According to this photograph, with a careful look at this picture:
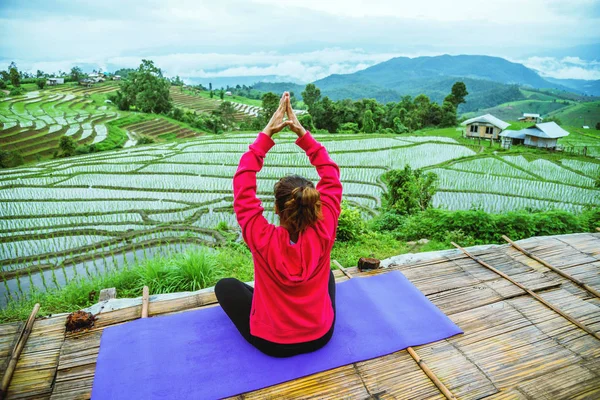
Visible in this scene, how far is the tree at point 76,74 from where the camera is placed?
50325 mm

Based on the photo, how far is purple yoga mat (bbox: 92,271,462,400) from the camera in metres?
2.18

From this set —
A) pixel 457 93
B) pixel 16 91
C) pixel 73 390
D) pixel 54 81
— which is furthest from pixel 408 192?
pixel 54 81

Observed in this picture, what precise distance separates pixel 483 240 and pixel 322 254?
3.60 metres

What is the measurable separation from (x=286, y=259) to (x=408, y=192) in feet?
16.9

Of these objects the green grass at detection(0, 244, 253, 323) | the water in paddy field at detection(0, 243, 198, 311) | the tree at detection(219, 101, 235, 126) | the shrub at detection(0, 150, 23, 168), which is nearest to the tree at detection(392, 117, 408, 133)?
the tree at detection(219, 101, 235, 126)

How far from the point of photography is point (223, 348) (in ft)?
8.08

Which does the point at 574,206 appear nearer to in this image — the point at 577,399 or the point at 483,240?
the point at 483,240

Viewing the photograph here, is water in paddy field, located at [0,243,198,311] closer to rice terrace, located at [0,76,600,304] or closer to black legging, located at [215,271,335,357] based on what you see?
rice terrace, located at [0,76,600,304]

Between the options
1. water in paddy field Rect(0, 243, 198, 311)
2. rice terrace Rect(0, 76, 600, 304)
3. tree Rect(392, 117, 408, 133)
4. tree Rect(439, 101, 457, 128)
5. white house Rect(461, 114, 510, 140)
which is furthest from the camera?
tree Rect(439, 101, 457, 128)

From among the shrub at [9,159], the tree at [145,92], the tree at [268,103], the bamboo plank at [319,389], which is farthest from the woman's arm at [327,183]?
the tree at [145,92]

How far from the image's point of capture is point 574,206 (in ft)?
26.1

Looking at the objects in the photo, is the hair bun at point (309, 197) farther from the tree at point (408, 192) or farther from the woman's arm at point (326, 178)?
the tree at point (408, 192)

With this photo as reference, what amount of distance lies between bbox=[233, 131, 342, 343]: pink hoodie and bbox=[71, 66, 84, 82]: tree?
59907 mm

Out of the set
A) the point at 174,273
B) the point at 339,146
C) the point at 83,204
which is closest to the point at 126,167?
the point at 83,204
